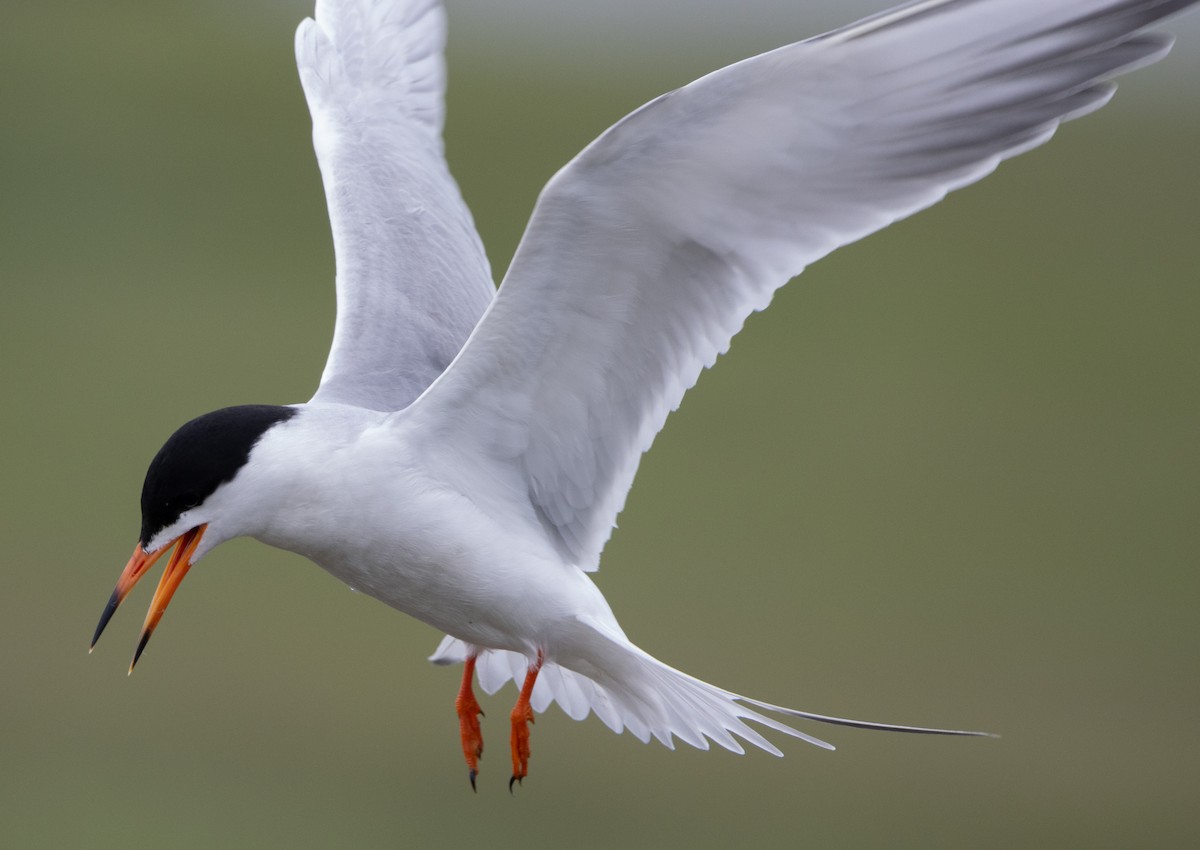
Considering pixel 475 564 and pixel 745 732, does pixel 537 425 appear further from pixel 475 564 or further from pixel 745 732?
pixel 745 732

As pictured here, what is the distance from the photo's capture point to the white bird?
2.38m

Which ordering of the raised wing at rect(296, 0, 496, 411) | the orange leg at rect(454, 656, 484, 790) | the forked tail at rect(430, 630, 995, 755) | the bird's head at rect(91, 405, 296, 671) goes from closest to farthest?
the bird's head at rect(91, 405, 296, 671) → the forked tail at rect(430, 630, 995, 755) → the orange leg at rect(454, 656, 484, 790) → the raised wing at rect(296, 0, 496, 411)

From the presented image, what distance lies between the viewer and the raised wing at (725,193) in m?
2.35

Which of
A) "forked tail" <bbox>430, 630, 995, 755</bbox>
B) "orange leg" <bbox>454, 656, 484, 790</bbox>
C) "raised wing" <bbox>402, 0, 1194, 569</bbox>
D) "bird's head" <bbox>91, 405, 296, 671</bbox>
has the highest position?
"raised wing" <bbox>402, 0, 1194, 569</bbox>

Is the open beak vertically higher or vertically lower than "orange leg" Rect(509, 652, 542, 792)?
higher

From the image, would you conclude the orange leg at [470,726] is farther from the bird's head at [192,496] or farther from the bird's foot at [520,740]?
the bird's head at [192,496]

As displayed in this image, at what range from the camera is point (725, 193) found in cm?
256

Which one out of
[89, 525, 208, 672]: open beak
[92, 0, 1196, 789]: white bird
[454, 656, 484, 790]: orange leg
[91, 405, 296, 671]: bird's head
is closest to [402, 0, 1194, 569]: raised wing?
[92, 0, 1196, 789]: white bird

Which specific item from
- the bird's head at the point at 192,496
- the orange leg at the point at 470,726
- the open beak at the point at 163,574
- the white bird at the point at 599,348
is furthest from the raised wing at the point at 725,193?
the orange leg at the point at 470,726

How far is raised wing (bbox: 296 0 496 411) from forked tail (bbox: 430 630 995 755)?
0.65 m

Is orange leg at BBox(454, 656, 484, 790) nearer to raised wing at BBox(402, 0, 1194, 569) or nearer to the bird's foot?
the bird's foot

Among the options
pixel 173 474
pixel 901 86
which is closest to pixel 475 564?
pixel 173 474

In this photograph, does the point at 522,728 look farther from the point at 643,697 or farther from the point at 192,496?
the point at 192,496

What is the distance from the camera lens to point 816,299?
12.5 m
